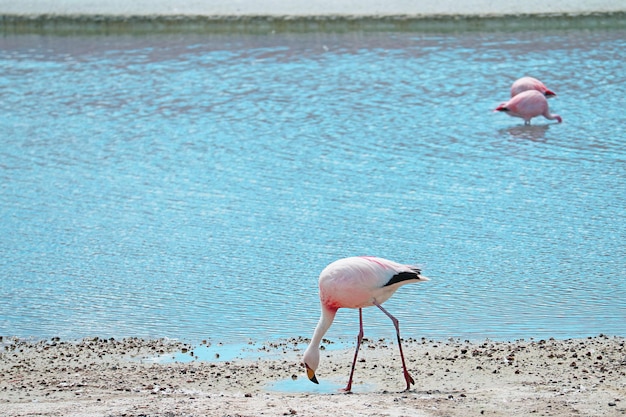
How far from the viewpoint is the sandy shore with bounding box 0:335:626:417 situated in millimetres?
4988

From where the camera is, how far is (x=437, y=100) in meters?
13.0

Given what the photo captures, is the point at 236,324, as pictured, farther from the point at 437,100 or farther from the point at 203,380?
the point at 437,100

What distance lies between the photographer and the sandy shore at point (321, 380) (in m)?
4.99

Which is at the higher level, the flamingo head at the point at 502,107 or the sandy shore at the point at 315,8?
the sandy shore at the point at 315,8

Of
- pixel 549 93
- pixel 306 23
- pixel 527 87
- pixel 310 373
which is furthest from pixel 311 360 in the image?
pixel 306 23

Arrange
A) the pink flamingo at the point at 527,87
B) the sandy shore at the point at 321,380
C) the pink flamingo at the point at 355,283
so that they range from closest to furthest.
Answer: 1. the sandy shore at the point at 321,380
2. the pink flamingo at the point at 355,283
3. the pink flamingo at the point at 527,87

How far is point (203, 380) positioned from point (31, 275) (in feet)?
8.72

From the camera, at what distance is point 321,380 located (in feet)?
18.9

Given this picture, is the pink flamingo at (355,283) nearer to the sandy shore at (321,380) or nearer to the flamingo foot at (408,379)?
the flamingo foot at (408,379)

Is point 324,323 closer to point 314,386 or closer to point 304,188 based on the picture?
point 314,386

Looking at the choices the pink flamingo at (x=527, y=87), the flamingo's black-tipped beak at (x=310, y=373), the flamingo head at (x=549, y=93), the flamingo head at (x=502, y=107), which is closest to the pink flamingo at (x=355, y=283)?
the flamingo's black-tipped beak at (x=310, y=373)

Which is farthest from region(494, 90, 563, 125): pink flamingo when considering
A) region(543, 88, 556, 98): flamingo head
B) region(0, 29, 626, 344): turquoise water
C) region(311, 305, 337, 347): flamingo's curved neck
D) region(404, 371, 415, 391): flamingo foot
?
region(404, 371, 415, 391): flamingo foot

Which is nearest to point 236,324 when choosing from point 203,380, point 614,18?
point 203,380

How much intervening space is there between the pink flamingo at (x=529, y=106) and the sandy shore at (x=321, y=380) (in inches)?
239
